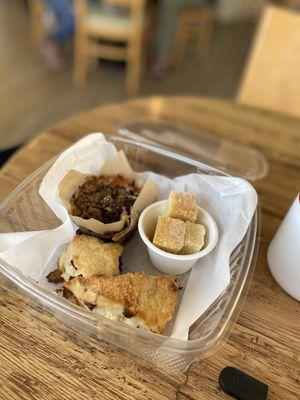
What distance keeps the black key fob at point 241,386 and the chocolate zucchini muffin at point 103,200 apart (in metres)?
0.31

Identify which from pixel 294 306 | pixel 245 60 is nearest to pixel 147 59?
pixel 245 60

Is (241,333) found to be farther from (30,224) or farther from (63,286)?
(30,224)

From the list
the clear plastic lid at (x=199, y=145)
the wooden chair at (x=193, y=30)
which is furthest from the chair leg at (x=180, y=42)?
the clear plastic lid at (x=199, y=145)

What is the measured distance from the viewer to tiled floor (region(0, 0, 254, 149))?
7.30 feet

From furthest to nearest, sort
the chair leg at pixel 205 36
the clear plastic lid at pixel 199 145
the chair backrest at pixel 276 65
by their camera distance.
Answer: the chair leg at pixel 205 36, the chair backrest at pixel 276 65, the clear plastic lid at pixel 199 145

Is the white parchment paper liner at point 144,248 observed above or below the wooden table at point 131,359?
above

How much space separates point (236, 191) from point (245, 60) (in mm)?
2890

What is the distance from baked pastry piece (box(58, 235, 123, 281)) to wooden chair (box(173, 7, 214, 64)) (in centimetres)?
270

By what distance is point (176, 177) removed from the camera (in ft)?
2.58

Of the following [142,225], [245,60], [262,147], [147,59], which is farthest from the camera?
[245,60]

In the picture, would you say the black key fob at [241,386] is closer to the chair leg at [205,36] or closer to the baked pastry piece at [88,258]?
the baked pastry piece at [88,258]

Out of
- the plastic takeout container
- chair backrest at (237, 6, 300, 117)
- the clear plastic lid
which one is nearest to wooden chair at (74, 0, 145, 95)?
chair backrest at (237, 6, 300, 117)

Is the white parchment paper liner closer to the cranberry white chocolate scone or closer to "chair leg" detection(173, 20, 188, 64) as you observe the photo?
the cranberry white chocolate scone

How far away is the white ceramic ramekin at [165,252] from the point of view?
2.01ft
